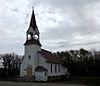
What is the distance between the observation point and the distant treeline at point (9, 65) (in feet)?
218

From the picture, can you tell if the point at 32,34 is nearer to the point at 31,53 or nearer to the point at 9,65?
the point at 31,53

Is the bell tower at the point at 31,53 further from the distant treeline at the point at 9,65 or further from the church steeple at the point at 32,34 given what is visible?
the distant treeline at the point at 9,65

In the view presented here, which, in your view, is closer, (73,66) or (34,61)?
(34,61)

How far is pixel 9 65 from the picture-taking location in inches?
2771

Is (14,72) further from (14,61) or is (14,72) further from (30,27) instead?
(30,27)

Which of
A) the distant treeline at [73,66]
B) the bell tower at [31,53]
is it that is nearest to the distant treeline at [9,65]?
the distant treeline at [73,66]

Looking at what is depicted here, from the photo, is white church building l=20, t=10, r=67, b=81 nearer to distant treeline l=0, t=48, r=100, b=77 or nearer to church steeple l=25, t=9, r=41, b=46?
church steeple l=25, t=9, r=41, b=46

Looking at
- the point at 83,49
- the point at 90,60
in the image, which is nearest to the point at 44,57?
the point at 90,60

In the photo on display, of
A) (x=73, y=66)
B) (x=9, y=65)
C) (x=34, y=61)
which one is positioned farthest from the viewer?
(x=9, y=65)

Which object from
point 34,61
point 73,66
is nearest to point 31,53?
point 34,61

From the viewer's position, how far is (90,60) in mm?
68938

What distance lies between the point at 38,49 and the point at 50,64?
493 centimetres

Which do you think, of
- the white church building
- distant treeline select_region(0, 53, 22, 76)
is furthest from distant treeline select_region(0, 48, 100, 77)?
the white church building

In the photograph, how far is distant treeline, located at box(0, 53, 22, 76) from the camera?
66419 millimetres
